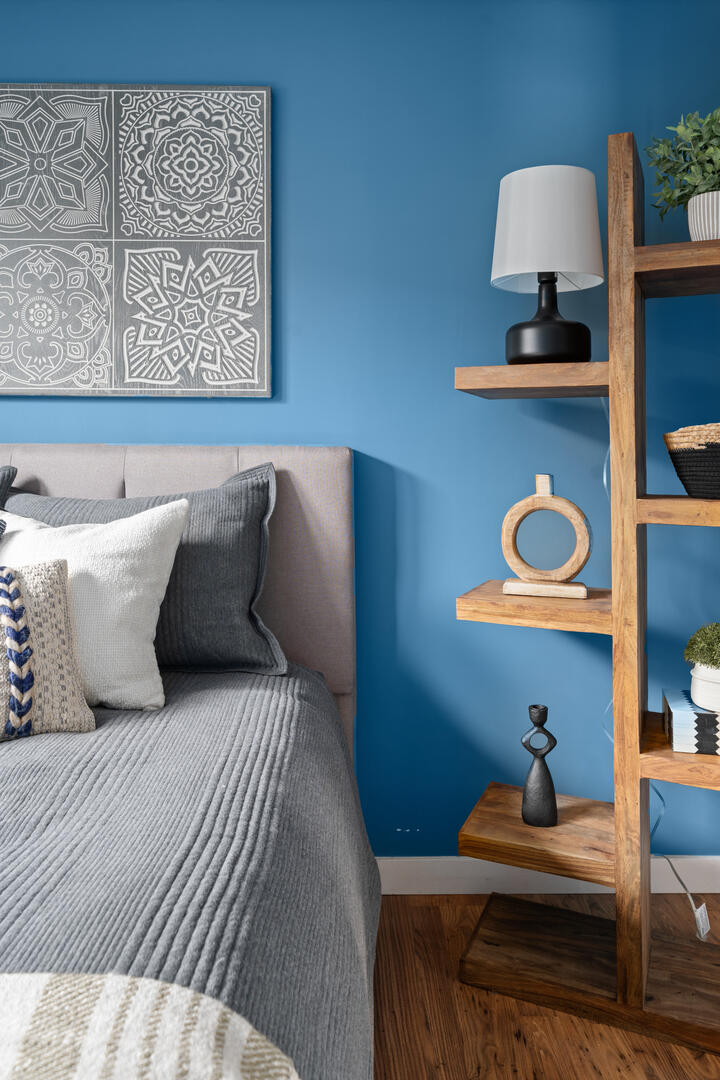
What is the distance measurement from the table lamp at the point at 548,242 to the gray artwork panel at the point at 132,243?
659mm

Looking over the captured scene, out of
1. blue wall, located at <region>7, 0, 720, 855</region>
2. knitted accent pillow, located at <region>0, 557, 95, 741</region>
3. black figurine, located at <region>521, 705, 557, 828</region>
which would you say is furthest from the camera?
blue wall, located at <region>7, 0, 720, 855</region>

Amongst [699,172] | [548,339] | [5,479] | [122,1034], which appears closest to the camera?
[122,1034]

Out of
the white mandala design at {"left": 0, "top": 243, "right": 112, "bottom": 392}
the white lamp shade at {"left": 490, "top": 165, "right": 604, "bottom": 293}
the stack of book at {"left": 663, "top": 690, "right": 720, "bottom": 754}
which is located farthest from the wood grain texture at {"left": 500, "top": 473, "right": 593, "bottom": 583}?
the white mandala design at {"left": 0, "top": 243, "right": 112, "bottom": 392}

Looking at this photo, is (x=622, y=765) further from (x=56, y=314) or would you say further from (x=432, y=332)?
(x=56, y=314)

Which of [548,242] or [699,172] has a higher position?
[699,172]

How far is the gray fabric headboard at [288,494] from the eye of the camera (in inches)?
79.4

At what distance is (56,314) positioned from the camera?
2098 millimetres

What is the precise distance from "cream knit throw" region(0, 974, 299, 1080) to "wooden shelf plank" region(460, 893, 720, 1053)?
1.19 m

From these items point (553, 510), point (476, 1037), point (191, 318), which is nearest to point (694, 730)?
point (553, 510)

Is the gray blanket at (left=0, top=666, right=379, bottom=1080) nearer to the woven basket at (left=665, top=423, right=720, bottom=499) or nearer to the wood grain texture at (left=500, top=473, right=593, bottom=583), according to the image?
the wood grain texture at (left=500, top=473, right=593, bottom=583)

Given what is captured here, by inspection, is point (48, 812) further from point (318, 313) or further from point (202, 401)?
point (318, 313)

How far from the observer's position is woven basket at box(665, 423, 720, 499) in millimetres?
1561

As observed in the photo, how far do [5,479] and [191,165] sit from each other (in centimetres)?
95

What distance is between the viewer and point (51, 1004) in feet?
2.15
